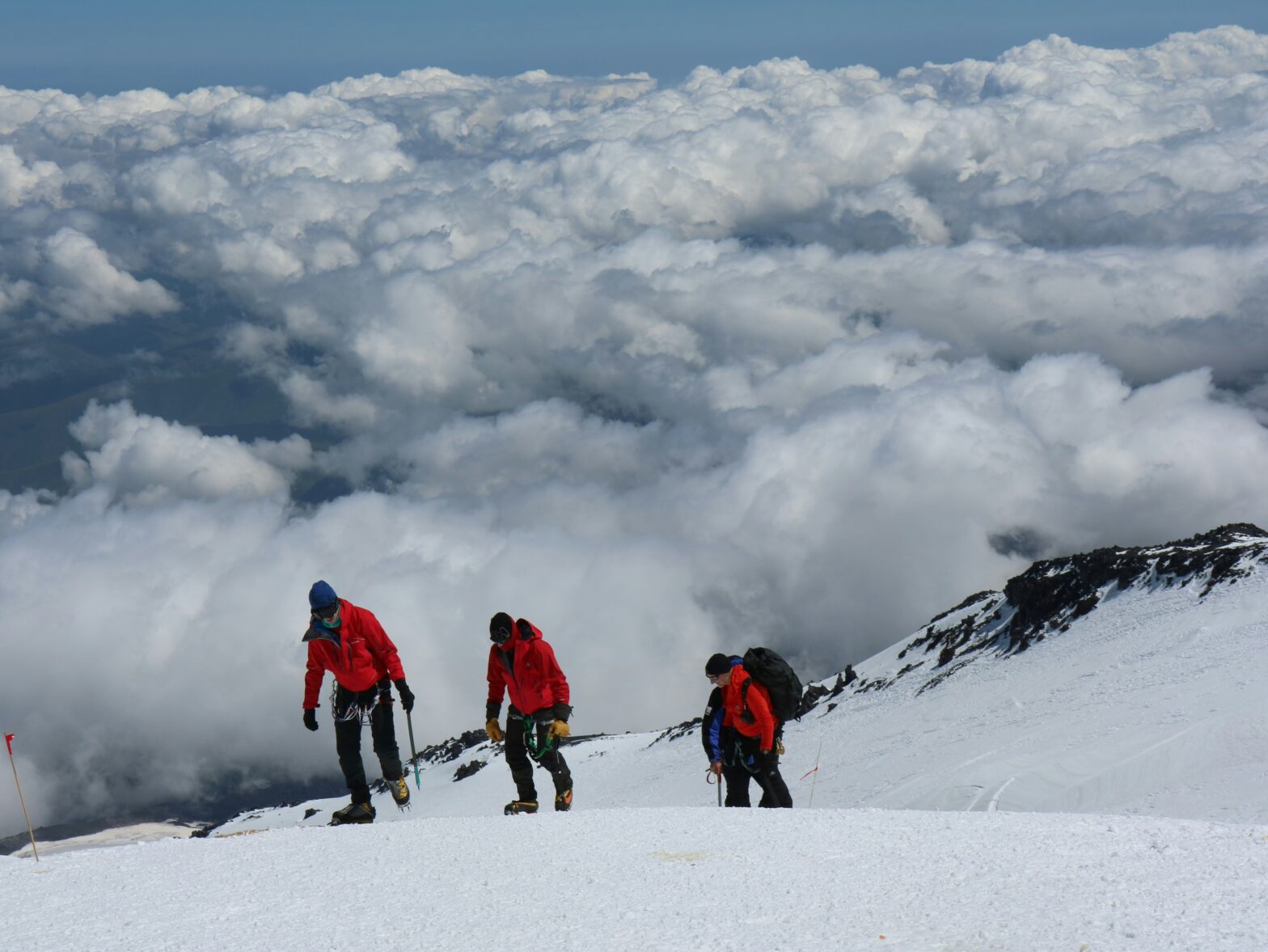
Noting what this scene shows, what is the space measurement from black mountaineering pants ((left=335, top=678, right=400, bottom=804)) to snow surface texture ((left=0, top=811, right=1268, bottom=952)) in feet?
5.95

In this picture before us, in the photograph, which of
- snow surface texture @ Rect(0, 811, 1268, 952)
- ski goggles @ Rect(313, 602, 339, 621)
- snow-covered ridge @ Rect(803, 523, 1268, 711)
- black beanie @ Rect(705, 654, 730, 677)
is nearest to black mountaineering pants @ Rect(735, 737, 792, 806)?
black beanie @ Rect(705, 654, 730, 677)

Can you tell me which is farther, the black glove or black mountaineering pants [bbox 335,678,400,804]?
black mountaineering pants [bbox 335,678,400,804]

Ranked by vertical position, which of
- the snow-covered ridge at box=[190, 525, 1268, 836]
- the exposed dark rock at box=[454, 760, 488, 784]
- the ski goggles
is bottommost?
the exposed dark rock at box=[454, 760, 488, 784]

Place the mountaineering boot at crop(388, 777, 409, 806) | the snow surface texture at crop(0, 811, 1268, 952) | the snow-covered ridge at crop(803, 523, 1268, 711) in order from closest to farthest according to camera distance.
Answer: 1. the snow surface texture at crop(0, 811, 1268, 952)
2. the mountaineering boot at crop(388, 777, 409, 806)
3. the snow-covered ridge at crop(803, 523, 1268, 711)

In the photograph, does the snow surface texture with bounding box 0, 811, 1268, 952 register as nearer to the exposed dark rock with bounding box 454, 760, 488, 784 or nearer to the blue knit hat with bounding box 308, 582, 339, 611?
the blue knit hat with bounding box 308, 582, 339, 611

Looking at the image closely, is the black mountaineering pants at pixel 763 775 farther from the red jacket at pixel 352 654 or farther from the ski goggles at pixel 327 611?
the ski goggles at pixel 327 611

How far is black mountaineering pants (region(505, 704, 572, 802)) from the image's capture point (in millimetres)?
10711

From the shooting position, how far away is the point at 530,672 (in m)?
10.7

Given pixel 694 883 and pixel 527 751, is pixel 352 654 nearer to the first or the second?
pixel 527 751

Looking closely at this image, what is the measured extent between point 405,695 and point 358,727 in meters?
0.66

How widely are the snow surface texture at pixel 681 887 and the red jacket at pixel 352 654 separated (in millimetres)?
1886

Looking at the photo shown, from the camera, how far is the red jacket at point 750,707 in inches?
402

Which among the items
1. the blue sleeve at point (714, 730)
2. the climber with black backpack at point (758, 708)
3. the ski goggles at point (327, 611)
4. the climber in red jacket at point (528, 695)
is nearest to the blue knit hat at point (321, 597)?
the ski goggles at point (327, 611)

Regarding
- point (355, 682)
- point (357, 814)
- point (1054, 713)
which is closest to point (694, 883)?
point (355, 682)
